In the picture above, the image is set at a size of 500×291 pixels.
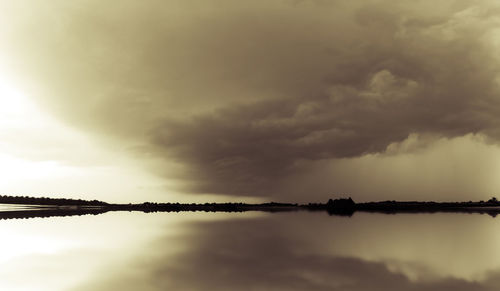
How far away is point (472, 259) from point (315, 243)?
1460cm

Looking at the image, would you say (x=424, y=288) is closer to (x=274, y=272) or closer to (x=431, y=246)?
(x=274, y=272)

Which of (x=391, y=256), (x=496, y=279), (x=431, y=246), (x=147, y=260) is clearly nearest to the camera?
(x=496, y=279)

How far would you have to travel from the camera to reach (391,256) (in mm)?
34062

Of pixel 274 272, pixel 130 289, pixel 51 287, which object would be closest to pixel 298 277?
pixel 274 272

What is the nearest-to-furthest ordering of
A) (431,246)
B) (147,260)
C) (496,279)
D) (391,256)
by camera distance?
(496,279) < (147,260) < (391,256) < (431,246)

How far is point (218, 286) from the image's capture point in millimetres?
22641

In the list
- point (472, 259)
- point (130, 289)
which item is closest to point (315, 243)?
point (472, 259)

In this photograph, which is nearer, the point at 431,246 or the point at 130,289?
the point at 130,289

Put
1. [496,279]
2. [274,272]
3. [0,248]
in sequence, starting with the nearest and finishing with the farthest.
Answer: [496,279] → [274,272] → [0,248]

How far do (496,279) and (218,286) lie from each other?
53.0 feet

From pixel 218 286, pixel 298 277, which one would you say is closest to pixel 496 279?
pixel 298 277

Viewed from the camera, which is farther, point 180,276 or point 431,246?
point 431,246

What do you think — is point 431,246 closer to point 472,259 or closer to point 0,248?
point 472,259

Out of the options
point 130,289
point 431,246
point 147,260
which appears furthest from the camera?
point 431,246
